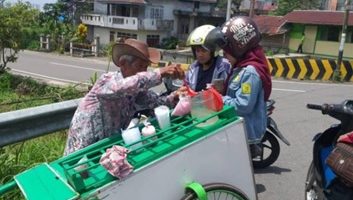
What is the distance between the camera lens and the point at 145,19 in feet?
130

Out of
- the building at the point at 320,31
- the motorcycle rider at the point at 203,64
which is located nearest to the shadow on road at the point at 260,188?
the motorcycle rider at the point at 203,64

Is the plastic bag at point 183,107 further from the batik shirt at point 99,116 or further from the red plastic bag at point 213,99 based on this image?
the batik shirt at point 99,116

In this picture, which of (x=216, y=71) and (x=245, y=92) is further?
(x=216, y=71)

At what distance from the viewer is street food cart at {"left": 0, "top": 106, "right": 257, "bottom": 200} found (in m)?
2.13

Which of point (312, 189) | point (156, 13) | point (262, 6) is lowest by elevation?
point (312, 189)

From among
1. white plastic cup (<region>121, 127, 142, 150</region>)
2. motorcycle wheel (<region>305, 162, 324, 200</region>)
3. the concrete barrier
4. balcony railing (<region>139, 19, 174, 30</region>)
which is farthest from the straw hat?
balcony railing (<region>139, 19, 174, 30</region>)

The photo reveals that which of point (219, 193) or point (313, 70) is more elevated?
point (219, 193)

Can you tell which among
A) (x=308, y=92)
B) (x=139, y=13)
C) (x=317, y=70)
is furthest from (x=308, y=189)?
(x=139, y=13)

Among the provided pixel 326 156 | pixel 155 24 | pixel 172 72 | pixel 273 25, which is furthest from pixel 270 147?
pixel 155 24

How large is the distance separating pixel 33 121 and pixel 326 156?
95.5 inches

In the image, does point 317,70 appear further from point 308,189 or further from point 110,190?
point 110,190

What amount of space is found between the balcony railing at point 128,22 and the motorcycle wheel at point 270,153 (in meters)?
35.1

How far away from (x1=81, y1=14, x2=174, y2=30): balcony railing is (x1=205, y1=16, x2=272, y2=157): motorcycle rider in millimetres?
36198

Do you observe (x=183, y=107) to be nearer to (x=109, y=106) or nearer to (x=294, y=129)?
(x=109, y=106)
